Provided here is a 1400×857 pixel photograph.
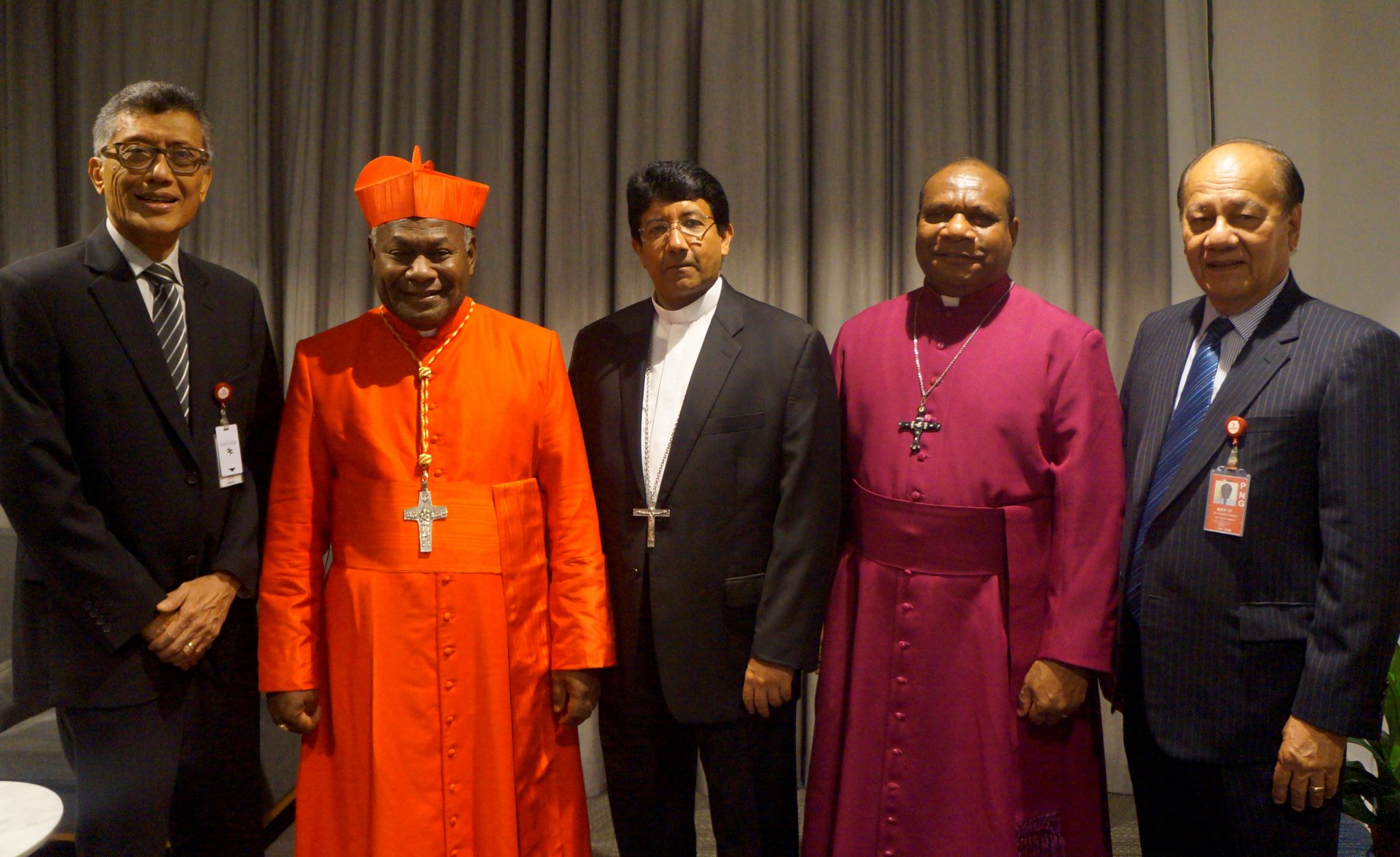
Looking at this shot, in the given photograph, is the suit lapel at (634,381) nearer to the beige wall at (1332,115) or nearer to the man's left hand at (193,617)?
the man's left hand at (193,617)

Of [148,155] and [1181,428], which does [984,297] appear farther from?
[148,155]

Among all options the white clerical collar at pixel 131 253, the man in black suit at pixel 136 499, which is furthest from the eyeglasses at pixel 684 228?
the white clerical collar at pixel 131 253

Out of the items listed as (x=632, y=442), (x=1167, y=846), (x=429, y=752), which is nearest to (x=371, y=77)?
(x=632, y=442)

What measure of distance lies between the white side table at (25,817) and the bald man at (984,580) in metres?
1.69

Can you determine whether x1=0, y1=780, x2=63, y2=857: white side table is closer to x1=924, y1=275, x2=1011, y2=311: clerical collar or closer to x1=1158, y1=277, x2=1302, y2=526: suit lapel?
x1=924, y1=275, x2=1011, y2=311: clerical collar

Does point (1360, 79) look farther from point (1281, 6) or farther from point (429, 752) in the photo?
point (429, 752)

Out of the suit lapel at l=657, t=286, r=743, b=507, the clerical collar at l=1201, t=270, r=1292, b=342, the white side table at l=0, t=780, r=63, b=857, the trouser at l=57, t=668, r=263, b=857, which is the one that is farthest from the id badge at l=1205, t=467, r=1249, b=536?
the white side table at l=0, t=780, r=63, b=857

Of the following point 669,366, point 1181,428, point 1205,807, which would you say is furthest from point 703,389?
point 1205,807

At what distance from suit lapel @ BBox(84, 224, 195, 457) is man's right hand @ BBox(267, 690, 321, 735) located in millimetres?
554

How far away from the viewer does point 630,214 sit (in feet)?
7.96

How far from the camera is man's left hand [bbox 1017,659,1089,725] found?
83.4 inches

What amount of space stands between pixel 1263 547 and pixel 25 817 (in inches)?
104

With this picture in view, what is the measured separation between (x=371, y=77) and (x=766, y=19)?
4.80ft

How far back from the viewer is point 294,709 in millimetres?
2150
